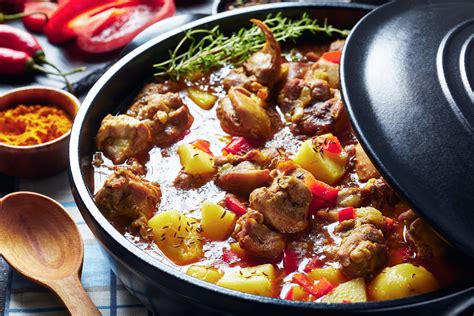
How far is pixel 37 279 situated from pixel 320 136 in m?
1.33

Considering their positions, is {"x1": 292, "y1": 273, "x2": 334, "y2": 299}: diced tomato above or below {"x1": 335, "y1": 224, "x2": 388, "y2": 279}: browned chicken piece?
below

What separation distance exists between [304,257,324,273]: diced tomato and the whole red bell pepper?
92.4 inches

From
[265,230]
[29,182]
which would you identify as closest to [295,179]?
[265,230]

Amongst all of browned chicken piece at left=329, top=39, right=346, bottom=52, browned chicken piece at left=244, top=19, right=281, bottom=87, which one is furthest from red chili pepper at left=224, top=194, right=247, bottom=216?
browned chicken piece at left=329, top=39, right=346, bottom=52

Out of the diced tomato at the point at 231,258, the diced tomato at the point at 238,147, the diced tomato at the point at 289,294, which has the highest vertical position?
the diced tomato at the point at 238,147

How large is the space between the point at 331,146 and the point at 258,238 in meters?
0.58

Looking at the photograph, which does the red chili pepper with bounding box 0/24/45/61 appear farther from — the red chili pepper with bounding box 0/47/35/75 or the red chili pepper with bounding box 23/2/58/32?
the red chili pepper with bounding box 23/2/58/32

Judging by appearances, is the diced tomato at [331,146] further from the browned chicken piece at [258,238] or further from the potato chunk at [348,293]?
the potato chunk at [348,293]

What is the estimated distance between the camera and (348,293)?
8.47 ft

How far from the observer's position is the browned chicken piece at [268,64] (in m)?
3.37

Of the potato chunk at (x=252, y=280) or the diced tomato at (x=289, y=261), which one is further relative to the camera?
the diced tomato at (x=289, y=261)

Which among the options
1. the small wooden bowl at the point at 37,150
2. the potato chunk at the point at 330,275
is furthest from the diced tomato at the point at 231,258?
the small wooden bowl at the point at 37,150

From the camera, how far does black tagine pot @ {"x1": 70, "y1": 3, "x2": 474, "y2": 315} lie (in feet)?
7.59

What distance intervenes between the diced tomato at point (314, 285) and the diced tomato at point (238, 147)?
70cm
